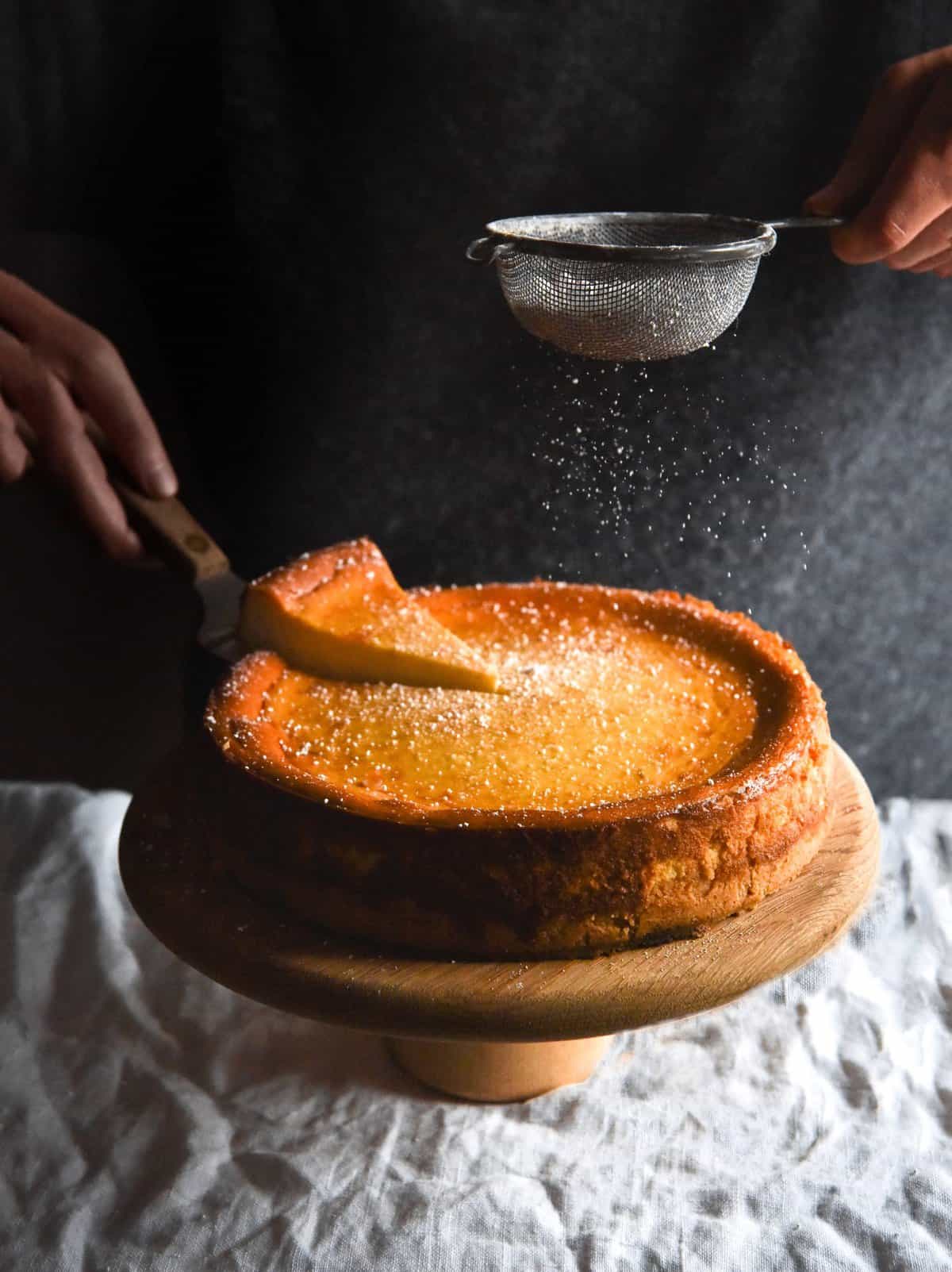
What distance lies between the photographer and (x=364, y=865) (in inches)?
37.9

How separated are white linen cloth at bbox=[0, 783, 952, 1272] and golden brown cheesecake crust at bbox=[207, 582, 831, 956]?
0.21 m

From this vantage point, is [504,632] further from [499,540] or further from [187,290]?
[187,290]

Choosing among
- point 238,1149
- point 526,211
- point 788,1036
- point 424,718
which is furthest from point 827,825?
point 526,211

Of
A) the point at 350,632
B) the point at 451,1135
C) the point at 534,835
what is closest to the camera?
the point at 534,835

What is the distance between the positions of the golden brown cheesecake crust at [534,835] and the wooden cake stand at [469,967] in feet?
0.06

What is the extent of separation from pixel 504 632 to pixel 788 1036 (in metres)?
0.48

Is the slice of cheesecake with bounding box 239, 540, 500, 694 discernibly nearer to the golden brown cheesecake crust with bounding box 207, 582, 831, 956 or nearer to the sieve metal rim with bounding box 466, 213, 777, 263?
the golden brown cheesecake crust with bounding box 207, 582, 831, 956

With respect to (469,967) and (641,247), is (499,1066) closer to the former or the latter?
(469,967)

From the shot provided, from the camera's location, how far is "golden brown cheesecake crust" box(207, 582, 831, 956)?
3.10ft

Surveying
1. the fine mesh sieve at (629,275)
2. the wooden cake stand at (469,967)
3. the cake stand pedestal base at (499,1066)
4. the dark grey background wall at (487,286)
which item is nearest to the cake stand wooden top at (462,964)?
the wooden cake stand at (469,967)

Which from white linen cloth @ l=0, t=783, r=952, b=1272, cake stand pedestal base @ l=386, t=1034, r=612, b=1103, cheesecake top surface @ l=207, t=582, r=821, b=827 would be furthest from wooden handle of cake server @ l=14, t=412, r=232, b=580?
cake stand pedestal base @ l=386, t=1034, r=612, b=1103

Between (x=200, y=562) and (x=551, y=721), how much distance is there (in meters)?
0.40

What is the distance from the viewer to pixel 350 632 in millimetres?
1237

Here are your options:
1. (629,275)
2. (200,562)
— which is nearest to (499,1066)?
(200,562)
